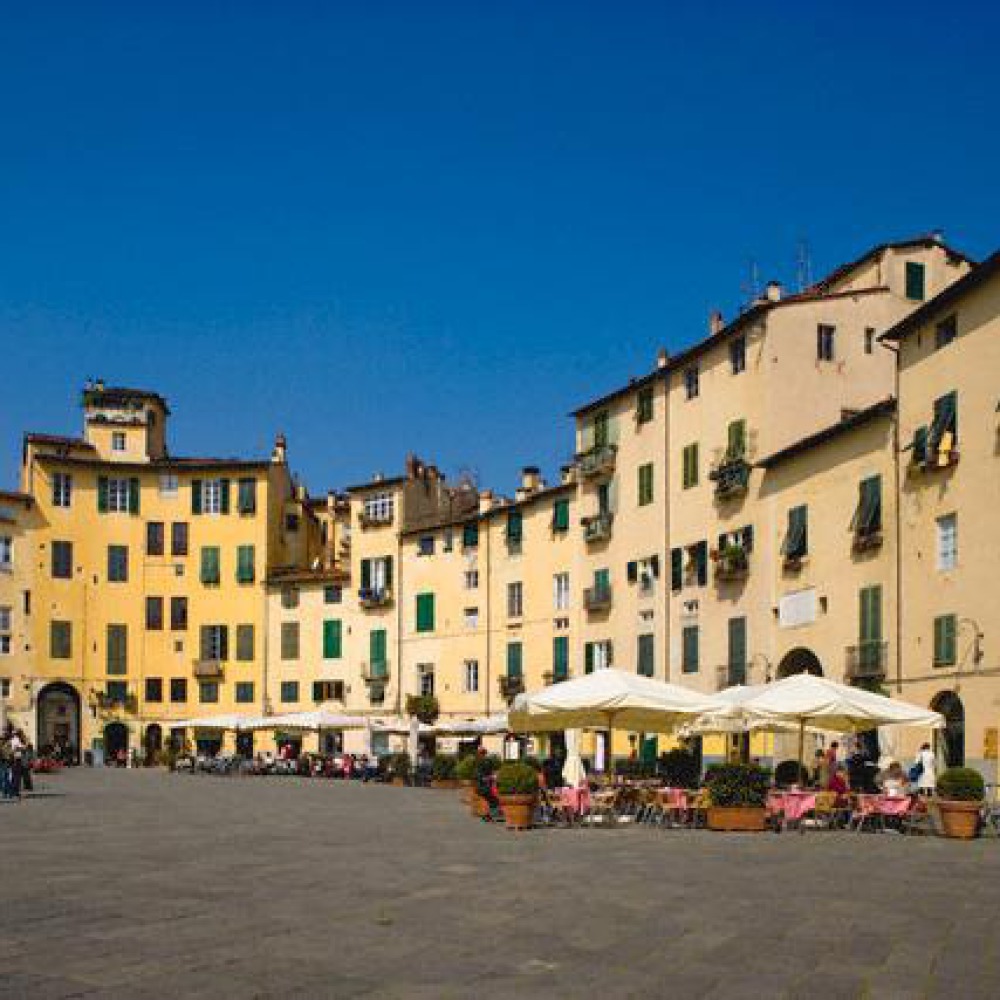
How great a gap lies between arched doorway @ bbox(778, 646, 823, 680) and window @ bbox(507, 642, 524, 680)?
874 inches

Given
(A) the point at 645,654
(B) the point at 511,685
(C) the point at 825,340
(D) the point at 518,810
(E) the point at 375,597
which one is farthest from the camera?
(E) the point at 375,597

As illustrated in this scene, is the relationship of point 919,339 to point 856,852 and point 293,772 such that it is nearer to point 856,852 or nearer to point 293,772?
point 856,852

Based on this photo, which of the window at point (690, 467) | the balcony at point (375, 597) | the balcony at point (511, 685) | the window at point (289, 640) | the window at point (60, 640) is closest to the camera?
the window at point (690, 467)

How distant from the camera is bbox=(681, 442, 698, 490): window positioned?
50.1m

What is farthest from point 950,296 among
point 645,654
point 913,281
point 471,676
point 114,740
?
point 114,740

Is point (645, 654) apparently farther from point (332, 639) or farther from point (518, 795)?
point (518, 795)

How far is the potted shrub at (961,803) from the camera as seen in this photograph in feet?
79.3

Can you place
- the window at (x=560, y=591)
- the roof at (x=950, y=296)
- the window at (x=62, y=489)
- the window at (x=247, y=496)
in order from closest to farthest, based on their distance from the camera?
the roof at (x=950, y=296) → the window at (x=560, y=591) → the window at (x=62, y=489) → the window at (x=247, y=496)

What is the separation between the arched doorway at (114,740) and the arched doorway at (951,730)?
5097cm

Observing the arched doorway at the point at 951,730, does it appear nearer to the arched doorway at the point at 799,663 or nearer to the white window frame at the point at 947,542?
the white window frame at the point at 947,542

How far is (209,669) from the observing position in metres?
78.2

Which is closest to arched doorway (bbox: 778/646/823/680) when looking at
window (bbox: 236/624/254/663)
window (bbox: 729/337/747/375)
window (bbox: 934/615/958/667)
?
window (bbox: 934/615/958/667)

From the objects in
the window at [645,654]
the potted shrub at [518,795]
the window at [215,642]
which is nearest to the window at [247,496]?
the window at [215,642]

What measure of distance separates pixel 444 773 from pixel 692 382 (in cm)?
1502
